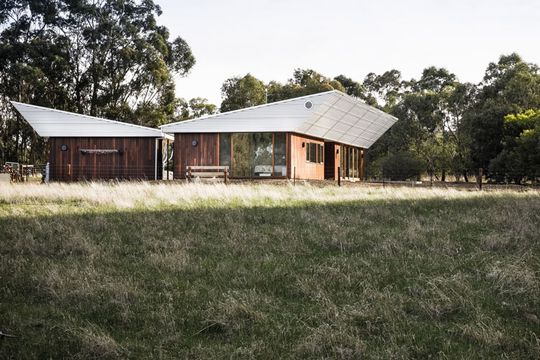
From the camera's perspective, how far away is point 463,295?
667 centimetres

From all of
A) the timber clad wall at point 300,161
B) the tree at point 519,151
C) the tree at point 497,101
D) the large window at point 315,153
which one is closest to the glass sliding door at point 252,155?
the timber clad wall at point 300,161

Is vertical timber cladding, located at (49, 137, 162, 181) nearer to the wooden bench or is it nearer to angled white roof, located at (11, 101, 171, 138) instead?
angled white roof, located at (11, 101, 171, 138)

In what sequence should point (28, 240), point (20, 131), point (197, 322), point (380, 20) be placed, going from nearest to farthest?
point (197, 322) < point (28, 240) < point (380, 20) < point (20, 131)

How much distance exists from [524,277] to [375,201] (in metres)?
8.76

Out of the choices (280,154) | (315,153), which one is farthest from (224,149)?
(315,153)

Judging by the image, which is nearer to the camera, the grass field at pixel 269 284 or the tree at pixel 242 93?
the grass field at pixel 269 284

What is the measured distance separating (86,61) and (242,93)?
13.7 meters

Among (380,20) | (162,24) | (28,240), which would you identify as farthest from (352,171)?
(28,240)

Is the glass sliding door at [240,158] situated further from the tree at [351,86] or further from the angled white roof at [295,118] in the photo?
the tree at [351,86]

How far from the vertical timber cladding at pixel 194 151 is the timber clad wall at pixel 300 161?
3868 mm

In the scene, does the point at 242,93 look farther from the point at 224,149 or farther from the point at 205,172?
the point at 205,172

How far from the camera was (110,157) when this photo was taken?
3141 centimetres

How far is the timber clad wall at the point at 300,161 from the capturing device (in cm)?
2859

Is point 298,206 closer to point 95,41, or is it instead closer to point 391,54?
point 391,54
